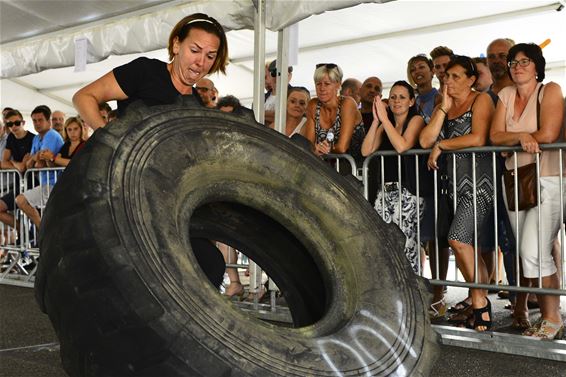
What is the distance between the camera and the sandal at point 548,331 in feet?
12.0

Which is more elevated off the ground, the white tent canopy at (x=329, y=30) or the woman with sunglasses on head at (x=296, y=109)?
the white tent canopy at (x=329, y=30)

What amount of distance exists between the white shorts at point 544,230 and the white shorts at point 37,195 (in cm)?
496

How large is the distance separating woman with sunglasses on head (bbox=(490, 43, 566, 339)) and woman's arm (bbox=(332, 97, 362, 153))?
1.08 metres

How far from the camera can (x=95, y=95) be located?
2.32 m

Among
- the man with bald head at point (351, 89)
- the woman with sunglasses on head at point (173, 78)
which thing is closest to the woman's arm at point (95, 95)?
the woman with sunglasses on head at point (173, 78)

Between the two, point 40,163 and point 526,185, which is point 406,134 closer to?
point 526,185

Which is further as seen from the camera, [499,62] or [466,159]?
[499,62]

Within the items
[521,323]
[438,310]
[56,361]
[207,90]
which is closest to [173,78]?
[56,361]

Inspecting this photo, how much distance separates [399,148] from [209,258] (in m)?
2.30

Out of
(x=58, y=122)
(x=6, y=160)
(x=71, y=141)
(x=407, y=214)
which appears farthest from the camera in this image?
(x=58, y=122)

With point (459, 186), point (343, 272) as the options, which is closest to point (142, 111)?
point (343, 272)

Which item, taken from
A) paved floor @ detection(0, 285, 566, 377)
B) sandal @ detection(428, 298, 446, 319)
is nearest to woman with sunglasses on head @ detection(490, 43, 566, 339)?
paved floor @ detection(0, 285, 566, 377)

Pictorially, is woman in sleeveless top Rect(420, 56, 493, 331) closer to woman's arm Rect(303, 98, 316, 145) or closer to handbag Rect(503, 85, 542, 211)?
handbag Rect(503, 85, 542, 211)

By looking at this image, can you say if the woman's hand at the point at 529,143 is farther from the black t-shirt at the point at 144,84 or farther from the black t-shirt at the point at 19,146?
the black t-shirt at the point at 19,146
